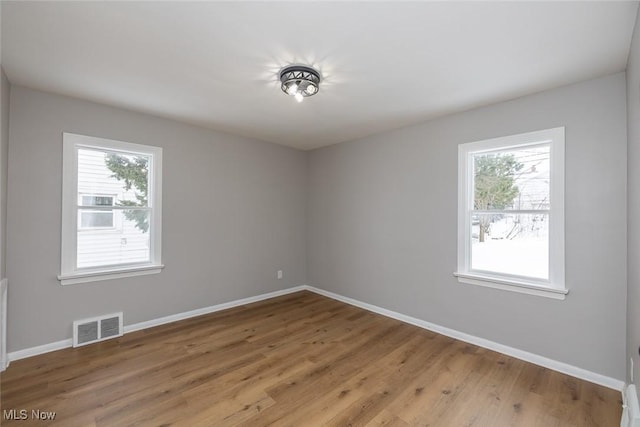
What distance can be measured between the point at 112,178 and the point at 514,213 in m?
4.32

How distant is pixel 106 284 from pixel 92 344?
1.99 feet

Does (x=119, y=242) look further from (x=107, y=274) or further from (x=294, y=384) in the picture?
(x=294, y=384)

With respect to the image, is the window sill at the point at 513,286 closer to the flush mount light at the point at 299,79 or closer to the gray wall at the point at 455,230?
the gray wall at the point at 455,230

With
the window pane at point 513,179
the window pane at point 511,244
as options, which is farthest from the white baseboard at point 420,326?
the window pane at point 513,179

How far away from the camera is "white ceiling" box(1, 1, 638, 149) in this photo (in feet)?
5.46

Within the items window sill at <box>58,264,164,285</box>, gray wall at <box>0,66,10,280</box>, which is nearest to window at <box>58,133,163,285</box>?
window sill at <box>58,264,164,285</box>

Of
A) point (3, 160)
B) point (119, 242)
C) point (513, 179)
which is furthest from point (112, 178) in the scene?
point (513, 179)

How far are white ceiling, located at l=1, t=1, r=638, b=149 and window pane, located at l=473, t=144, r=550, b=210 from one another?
0.59 metres

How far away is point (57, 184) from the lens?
281 cm

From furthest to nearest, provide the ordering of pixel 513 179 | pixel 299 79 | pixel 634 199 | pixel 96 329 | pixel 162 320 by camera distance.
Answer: pixel 162 320 → pixel 96 329 → pixel 513 179 → pixel 299 79 → pixel 634 199

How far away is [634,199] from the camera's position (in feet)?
6.07

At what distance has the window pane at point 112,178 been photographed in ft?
9.88

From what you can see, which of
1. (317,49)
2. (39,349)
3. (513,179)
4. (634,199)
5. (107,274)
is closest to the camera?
(634,199)

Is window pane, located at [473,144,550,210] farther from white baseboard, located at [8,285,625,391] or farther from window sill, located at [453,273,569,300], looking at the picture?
white baseboard, located at [8,285,625,391]
